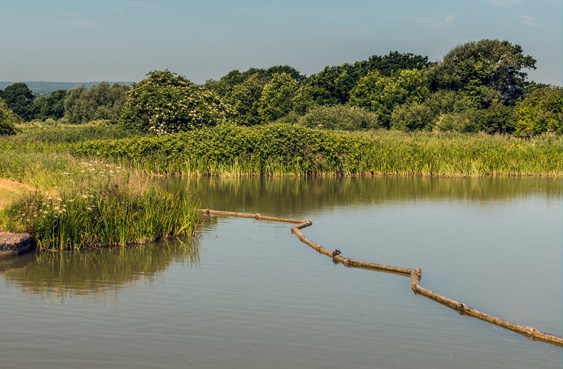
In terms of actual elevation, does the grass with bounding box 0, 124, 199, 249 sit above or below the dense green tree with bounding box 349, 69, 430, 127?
below

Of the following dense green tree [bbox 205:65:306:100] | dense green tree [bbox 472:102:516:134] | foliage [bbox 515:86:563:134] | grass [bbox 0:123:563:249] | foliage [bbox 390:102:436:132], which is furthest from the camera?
dense green tree [bbox 205:65:306:100]

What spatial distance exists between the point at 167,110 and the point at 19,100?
104861 mm

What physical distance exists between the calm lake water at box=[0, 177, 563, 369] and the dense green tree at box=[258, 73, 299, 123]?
71041mm

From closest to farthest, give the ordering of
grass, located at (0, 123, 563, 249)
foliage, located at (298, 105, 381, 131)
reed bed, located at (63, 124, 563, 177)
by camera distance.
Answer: grass, located at (0, 123, 563, 249)
reed bed, located at (63, 124, 563, 177)
foliage, located at (298, 105, 381, 131)

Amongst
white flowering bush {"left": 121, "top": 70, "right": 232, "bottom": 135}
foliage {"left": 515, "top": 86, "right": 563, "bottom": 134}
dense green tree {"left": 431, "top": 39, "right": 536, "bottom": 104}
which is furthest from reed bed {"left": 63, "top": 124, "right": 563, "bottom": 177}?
dense green tree {"left": 431, "top": 39, "right": 536, "bottom": 104}

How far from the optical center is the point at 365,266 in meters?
15.2

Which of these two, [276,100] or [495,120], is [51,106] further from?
[495,120]

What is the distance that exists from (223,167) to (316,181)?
5408mm

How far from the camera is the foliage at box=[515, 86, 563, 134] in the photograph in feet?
197

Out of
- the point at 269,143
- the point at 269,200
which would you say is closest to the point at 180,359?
the point at 269,200

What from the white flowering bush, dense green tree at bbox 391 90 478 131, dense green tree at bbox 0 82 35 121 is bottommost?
the white flowering bush

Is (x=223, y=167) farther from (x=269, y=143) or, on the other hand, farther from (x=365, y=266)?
(x=365, y=266)

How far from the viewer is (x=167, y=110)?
44844 mm

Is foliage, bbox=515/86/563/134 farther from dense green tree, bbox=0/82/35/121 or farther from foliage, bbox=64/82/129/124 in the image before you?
dense green tree, bbox=0/82/35/121
